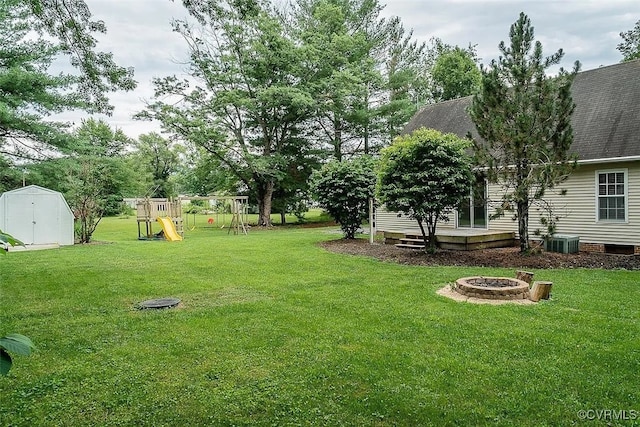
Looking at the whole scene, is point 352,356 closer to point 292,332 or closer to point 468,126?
point 292,332

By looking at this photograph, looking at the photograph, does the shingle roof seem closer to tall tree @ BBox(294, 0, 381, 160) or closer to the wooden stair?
the wooden stair

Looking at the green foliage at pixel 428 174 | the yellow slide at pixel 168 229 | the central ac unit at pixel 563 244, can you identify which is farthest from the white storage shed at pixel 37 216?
the central ac unit at pixel 563 244

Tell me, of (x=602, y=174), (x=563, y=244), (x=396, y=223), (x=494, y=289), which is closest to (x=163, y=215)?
(x=396, y=223)

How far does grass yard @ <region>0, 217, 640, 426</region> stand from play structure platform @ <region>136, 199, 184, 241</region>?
8912 mm

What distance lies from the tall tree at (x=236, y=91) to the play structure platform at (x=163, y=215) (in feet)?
12.4

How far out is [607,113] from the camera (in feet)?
35.6

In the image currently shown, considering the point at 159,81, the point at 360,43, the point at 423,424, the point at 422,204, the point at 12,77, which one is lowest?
the point at 423,424

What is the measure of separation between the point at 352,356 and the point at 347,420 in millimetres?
1067

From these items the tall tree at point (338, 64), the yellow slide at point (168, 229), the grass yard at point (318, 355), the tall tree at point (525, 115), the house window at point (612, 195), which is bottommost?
the grass yard at point (318, 355)

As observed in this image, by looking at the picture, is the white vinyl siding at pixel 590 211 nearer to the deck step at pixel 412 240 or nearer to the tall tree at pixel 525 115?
the tall tree at pixel 525 115

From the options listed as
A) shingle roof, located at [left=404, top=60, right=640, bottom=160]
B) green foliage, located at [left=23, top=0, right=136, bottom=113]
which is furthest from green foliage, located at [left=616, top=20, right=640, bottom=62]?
green foliage, located at [left=23, top=0, right=136, bottom=113]

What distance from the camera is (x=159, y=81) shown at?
64.8 feet

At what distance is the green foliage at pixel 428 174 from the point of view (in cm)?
924

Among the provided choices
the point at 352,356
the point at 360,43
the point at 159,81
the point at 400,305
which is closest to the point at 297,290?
the point at 400,305
